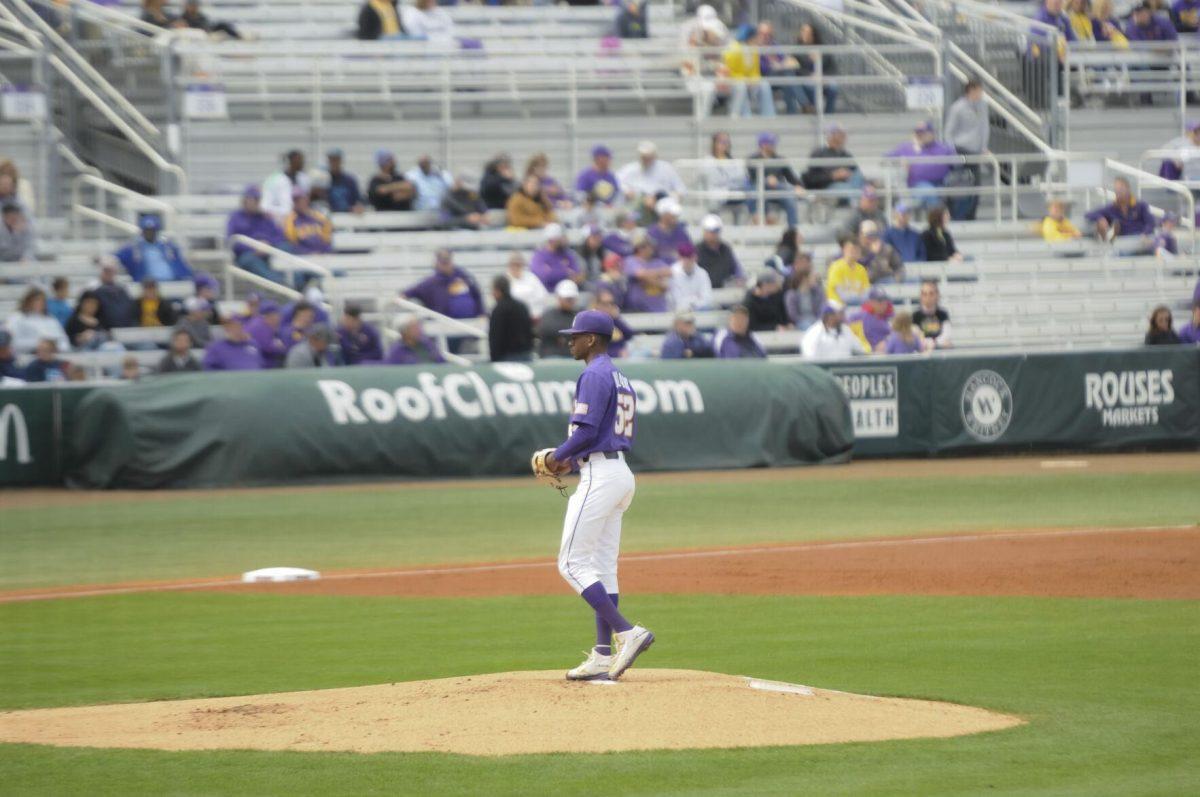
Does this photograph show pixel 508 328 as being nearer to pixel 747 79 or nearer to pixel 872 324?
pixel 872 324

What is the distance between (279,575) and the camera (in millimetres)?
14258

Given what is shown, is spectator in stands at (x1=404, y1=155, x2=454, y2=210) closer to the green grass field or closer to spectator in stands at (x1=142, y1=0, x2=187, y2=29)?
spectator in stands at (x1=142, y1=0, x2=187, y2=29)

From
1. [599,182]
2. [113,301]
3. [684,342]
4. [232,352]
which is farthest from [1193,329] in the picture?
[113,301]

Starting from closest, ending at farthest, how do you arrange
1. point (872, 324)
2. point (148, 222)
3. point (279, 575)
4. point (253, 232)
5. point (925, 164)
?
point (279, 575), point (148, 222), point (253, 232), point (872, 324), point (925, 164)

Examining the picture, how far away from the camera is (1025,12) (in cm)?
3306

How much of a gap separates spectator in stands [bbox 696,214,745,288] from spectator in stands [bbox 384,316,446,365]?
4785 millimetres

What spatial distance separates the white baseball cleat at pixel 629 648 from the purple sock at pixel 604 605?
1.8 inches

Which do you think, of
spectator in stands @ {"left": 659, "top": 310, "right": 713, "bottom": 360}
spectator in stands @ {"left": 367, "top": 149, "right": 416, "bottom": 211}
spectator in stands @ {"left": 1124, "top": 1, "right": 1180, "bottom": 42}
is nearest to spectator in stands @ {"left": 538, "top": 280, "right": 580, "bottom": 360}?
spectator in stands @ {"left": 659, "top": 310, "right": 713, "bottom": 360}

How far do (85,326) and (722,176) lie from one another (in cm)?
1012

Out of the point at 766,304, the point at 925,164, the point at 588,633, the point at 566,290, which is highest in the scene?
the point at 925,164

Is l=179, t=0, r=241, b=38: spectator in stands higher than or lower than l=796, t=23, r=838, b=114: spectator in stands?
higher

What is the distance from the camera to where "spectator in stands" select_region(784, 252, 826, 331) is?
82.1 ft

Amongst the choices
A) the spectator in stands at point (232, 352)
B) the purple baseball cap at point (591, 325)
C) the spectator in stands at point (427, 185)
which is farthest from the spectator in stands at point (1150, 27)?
the purple baseball cap at point (591, 325)

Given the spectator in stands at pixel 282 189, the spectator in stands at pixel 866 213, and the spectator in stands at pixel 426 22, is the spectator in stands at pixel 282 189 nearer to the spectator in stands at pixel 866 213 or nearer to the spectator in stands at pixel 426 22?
the spectator in stands at pixel 426 22
